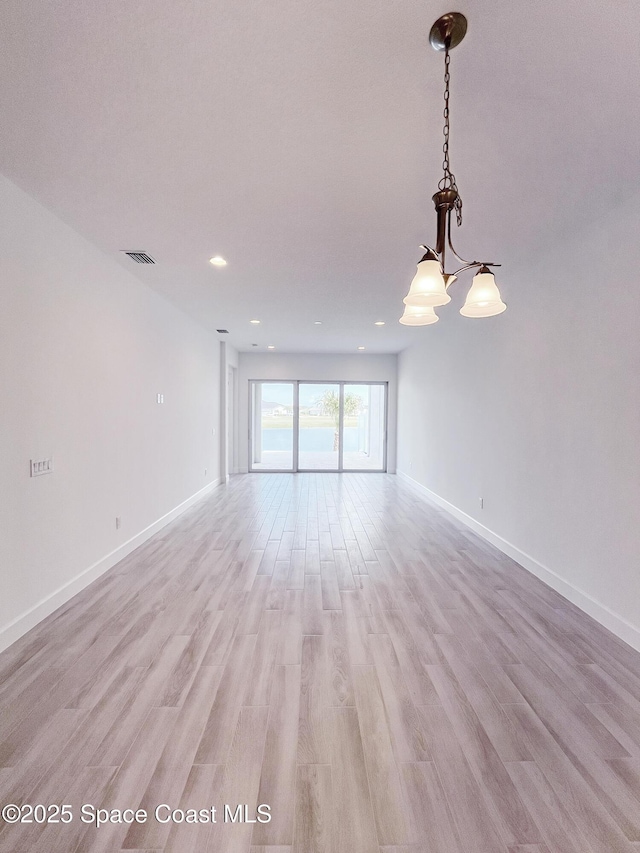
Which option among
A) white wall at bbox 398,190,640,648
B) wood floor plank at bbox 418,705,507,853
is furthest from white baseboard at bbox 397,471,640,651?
wood floor plank at bbox 418,705,507,853

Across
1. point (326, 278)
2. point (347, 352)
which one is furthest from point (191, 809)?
point (347, 352)

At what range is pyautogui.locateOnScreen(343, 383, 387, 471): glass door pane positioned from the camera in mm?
9102

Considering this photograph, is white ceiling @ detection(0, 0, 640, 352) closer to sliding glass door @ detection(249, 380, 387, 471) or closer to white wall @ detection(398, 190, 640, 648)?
white wall @ detection(398, 190, 640, 648)

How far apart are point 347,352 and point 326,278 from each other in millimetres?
4914

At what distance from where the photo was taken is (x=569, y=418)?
118 inches

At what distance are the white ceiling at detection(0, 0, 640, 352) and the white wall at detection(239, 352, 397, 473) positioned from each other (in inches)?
227

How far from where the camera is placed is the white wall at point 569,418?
2.47 metres

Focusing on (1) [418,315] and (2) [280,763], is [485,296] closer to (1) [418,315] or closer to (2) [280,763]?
(1) [418,315]

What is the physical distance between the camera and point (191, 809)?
1381mm

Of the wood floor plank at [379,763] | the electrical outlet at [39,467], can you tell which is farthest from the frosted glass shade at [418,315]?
the electrical outlet at [39,467]

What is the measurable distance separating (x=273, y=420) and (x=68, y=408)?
621cm

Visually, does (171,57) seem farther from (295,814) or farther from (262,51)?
(295,814)

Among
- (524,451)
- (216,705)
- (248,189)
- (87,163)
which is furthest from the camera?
(524,451)

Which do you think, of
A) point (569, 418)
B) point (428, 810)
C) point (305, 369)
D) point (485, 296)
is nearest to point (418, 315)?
point (485, 296)
